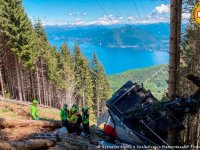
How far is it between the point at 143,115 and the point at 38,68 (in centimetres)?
5526

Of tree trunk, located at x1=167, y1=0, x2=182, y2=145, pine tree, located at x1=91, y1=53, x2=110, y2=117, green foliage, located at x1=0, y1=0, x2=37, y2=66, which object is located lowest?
pine tree, located at x1=91, y1=53, x2=110, y2=117

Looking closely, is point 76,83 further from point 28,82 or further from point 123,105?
point 123,105

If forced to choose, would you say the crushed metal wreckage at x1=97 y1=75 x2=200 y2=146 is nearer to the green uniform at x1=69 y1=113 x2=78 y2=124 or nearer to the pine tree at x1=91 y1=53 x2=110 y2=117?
the green uniform at x1=69 y1=113 x2=78 y2=124

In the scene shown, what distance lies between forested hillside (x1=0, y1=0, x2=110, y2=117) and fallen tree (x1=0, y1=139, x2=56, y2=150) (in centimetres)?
3557

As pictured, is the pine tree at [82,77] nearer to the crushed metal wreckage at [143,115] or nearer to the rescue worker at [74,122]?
the rescue worker at [74,122]

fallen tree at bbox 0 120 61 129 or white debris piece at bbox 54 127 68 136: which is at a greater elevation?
fallen tree at bbox 0 120 61 129

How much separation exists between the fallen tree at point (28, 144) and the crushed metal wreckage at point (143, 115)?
10.5 feet

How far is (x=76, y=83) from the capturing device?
75.8 m

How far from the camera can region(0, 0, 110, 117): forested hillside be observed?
44.9 m

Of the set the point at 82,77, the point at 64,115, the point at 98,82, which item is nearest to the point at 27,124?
the point at 64,115

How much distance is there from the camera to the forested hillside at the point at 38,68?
44.9 metres

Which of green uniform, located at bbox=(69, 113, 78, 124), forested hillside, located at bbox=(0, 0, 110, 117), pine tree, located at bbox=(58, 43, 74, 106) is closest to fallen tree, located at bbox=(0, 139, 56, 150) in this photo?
green uniform, located at bbox=(69, 113, 78, 124)

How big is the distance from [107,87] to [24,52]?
4544 cm

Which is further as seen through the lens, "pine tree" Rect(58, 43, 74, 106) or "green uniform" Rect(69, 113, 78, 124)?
"pine tree" Rect(58, 43, 74, 106)
